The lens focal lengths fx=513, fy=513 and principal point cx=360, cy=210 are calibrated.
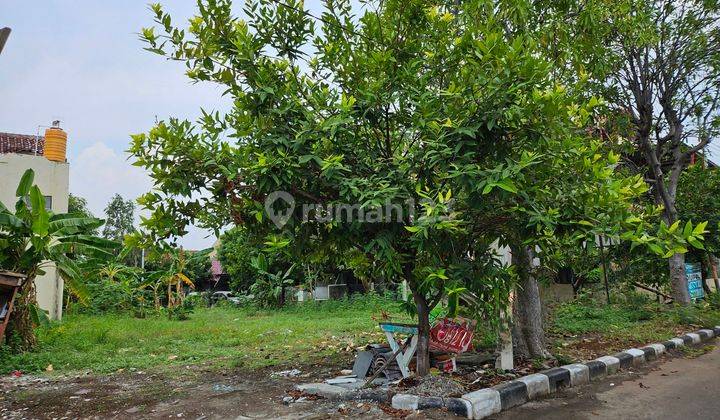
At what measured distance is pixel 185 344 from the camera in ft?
31.7

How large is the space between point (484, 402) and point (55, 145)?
13.9m

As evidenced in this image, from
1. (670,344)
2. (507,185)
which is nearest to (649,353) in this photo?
(670,344)

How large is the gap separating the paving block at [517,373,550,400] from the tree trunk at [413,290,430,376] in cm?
100

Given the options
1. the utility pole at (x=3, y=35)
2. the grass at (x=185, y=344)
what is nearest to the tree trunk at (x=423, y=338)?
the grass at (x=185, y=344)

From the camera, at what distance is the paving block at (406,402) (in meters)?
4.79

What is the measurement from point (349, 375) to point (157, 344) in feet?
16.2

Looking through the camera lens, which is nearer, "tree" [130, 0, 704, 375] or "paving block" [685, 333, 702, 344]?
"tree" [130, 0, 704, 375]

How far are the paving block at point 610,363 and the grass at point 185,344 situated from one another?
360 cm

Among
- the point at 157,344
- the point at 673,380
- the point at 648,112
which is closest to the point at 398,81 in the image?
the point at 673,380

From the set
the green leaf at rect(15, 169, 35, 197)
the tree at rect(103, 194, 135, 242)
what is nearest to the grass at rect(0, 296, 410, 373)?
the green leaf at rect(15, 169, 35, 197)

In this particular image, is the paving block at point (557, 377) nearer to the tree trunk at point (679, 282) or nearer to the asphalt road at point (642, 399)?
the asphalt road at point (642, 399)

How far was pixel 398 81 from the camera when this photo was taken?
5262mm

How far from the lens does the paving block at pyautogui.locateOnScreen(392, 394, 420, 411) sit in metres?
4.79

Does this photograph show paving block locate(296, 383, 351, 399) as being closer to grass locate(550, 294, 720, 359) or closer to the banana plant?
grass locate(550, 294, 720, 359)
